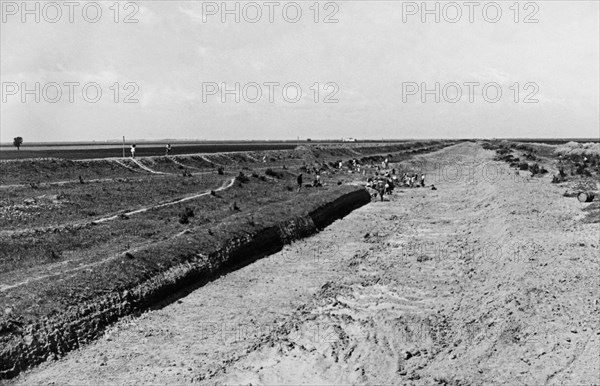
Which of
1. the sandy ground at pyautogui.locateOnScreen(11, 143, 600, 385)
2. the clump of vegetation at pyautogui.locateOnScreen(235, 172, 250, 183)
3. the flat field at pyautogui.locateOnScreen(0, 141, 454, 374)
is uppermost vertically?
the clump of vegetation at pyautogui.locateOnScreen(235, 172, 250, 183)

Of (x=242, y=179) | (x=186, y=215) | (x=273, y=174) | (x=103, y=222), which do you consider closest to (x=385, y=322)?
(x=103, y=222)

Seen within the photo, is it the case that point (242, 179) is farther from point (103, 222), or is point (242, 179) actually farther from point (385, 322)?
point (385, 322)

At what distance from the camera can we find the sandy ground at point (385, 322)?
41.5 feet

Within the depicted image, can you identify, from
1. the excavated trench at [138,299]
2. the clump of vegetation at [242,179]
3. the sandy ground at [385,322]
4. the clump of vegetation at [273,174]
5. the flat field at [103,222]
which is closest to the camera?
the sandy ground at [385,322]

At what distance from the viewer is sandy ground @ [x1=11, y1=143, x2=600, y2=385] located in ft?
41.5

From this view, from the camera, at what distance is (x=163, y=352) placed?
48.7 feet

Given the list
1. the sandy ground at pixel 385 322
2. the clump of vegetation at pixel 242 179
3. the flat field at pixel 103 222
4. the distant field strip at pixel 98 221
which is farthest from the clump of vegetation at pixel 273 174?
the sandy ground at pixel 385 322

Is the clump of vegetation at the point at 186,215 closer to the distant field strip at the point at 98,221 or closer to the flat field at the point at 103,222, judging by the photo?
the flat field at the point at 103,222

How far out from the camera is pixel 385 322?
16.3 meters

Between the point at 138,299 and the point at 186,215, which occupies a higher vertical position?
the point at 186,215

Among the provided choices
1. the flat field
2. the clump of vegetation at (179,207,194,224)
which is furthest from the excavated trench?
the clump of vegetation at (179,207,194,224)

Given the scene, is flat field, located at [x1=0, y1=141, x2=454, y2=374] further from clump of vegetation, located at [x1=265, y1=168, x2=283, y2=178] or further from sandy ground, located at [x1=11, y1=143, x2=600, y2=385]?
clump of vegetation, located at [x1=265, y1=168, x2=283, y2=178]

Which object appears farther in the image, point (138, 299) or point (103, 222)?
point (103, 222)

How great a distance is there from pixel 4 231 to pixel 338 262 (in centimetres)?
1664
